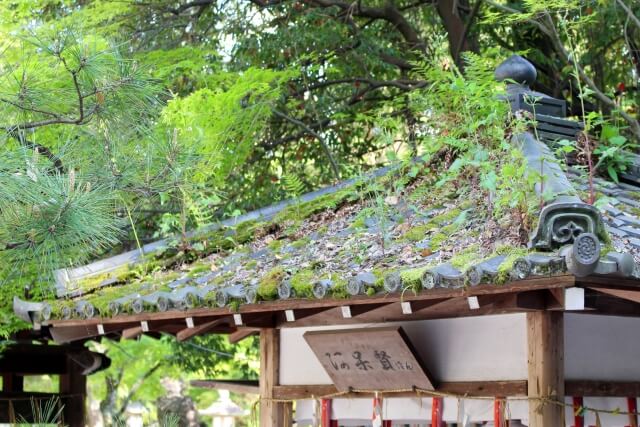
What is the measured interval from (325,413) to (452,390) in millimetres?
1378

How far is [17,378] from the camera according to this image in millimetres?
10805

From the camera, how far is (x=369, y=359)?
6727 millimetres

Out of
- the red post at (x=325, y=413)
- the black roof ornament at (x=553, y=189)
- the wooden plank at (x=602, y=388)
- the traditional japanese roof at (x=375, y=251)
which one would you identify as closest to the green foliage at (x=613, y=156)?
the traditional japanese roof at (x=375, y=251)

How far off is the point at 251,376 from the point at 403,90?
660 cm

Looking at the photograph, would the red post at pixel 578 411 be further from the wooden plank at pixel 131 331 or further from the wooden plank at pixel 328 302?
the wooden plank at pixel 131 331

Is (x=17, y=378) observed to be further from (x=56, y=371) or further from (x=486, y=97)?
(x=486, y=97)

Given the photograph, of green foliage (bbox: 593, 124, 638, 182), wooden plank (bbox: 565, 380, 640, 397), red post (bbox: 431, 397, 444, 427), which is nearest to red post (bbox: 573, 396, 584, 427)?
wooden plank (bbox: 565, 380, 640, 397)

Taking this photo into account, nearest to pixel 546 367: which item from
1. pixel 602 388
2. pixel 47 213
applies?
pixel 602 388

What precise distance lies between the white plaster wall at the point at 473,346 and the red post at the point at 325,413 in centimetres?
67

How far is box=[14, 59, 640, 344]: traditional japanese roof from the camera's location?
443 cm

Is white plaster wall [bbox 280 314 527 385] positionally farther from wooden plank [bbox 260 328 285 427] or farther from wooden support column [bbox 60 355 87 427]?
wooden support column [bbox 60 355 87 427]

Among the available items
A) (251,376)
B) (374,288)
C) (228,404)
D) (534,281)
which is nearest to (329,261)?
(374,288)

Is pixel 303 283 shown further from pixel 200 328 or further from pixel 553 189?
pixel 200 328

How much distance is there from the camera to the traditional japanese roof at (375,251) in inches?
174
